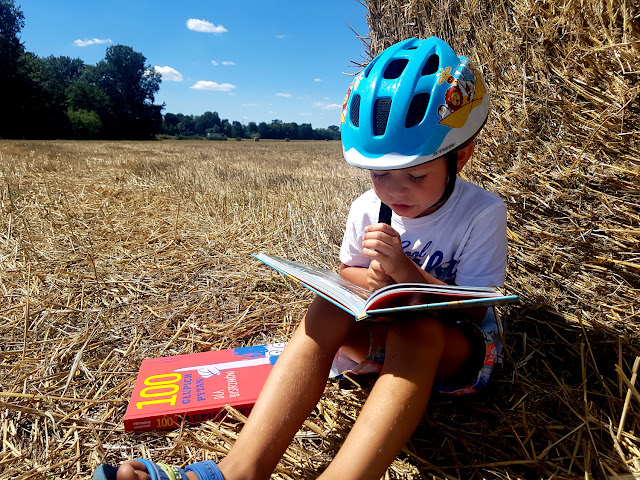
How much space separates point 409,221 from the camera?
1.74 meters

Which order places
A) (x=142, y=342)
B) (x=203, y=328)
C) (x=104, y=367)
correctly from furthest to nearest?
(x=203, y=328)
(x=142, y=342)
(x=104, y=367)

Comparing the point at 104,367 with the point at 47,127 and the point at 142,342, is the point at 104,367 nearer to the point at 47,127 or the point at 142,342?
the point at 142,342

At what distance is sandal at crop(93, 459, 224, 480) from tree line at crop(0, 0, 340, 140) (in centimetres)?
3618

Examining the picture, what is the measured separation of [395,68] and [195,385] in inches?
55.5

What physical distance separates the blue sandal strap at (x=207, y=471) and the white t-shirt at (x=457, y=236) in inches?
Result: 37.3

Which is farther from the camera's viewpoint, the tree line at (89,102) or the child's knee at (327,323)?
the tree line at (89,102)

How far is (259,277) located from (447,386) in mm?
1518

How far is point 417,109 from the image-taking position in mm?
1495

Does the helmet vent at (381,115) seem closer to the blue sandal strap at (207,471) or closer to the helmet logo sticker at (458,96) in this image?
the helmet logo sticker at (458,96)

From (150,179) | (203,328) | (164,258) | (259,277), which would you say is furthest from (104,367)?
(150,179)

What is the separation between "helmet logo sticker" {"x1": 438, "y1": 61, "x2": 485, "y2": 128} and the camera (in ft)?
4.89

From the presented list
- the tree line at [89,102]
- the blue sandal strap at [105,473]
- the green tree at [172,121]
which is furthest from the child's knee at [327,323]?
the green tree at [172,121]

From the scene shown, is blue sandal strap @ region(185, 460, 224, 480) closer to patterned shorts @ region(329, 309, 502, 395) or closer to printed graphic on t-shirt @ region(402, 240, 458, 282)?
patterned shorts @ region(329, 309, 502, 395)

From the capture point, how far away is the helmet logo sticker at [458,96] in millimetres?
1490
